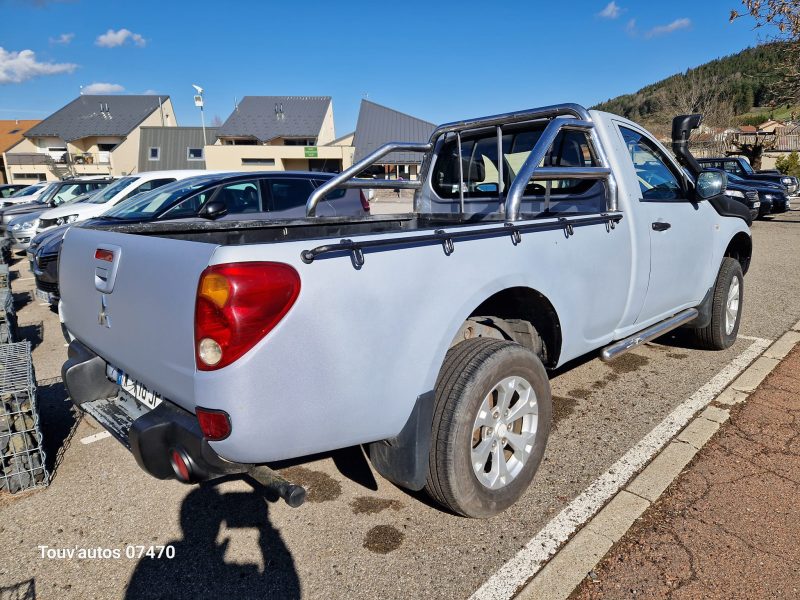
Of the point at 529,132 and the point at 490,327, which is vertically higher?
the point at 529,132

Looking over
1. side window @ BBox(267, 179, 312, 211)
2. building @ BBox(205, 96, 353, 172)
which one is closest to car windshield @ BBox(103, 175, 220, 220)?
side window @ BBox(267, 179, 312, 211)

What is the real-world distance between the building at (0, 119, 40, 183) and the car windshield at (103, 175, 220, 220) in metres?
55.2

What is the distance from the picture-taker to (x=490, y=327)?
307 centimetres

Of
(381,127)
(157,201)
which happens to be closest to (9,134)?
(381,127)

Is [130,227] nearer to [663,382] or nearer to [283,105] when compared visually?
[663,382]

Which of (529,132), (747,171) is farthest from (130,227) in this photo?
(747,171)

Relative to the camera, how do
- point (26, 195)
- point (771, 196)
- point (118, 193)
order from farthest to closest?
point (26, 195) → point (771, 196) → point (118, 193)

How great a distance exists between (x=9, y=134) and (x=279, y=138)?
33557mm

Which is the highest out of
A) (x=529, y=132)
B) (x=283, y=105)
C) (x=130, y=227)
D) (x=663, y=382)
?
(x=283, y=105)

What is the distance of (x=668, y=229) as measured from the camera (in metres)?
3.83

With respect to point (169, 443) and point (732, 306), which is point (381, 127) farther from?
point (169, 443)

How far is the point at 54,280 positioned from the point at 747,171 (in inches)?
884

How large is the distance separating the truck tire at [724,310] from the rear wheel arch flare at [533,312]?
242 cm

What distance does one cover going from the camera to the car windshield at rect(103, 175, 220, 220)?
674cm
